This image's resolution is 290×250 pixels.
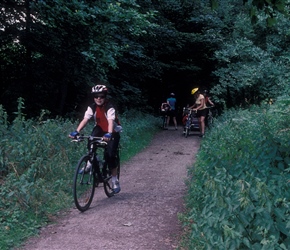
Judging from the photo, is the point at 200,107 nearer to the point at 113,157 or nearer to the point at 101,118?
the point at 113,157

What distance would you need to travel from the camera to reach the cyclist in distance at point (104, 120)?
24.9 ft

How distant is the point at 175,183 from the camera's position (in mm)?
9875

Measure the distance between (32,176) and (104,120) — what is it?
1.69m

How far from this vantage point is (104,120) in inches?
307

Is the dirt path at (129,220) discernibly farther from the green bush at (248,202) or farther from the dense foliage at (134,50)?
the dense foliage at (134,50)

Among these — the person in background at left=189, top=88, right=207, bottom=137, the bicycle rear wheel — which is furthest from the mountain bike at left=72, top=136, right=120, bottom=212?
the person in background at left=189, top=88, right=207, bottom=137

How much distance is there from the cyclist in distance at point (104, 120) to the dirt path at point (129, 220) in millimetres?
892

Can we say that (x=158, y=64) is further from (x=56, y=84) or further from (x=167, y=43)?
(x=56, y=84)

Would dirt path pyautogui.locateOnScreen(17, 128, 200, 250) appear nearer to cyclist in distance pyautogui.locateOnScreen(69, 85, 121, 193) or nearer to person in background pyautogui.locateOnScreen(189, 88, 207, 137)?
cyclist in distance pyautogui.locateOnScreen(69, 85, 121, 193)

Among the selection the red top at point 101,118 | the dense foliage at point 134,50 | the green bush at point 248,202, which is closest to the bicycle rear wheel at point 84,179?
the red top at point 101,118

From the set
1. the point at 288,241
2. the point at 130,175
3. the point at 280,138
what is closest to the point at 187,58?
Answer: the point at 130,175

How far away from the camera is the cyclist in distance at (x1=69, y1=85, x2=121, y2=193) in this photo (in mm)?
7590

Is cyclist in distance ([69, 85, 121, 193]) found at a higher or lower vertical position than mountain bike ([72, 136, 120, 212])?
higher

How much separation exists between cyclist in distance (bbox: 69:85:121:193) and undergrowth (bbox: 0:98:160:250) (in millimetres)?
1065
